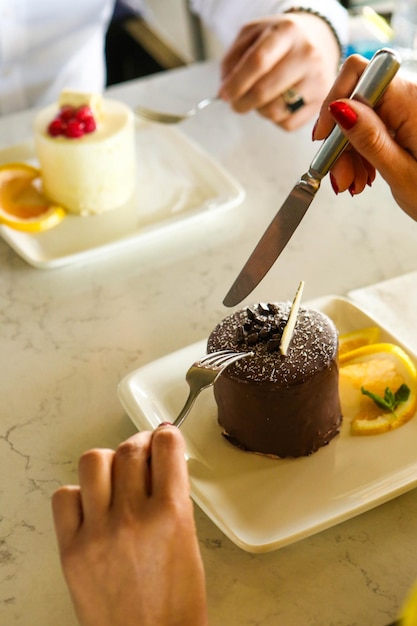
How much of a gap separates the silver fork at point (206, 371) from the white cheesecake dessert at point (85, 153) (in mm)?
613

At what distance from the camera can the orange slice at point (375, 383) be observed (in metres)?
0.97

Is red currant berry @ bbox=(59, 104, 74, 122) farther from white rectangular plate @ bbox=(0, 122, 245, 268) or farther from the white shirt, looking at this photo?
the white shirt

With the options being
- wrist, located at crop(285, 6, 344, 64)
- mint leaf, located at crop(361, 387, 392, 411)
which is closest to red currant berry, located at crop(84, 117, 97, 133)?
→ wrist, located at crop(285, 6, 344, 64)

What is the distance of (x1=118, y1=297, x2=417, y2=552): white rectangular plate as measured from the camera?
2.77 feet

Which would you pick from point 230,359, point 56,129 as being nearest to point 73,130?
point 56,129

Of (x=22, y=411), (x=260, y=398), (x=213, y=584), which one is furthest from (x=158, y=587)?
(x=22, y=411)

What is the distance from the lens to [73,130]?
142cm

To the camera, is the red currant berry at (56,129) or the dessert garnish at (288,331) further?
the red currant berry at (56,129)

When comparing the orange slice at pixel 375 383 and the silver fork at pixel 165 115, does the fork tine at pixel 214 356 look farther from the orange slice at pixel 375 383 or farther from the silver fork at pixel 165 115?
the silver fork at pixel 165 115

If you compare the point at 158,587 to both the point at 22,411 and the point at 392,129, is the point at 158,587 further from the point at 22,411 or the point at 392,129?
the point at 392,129

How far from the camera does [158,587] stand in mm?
697

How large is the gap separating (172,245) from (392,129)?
1.73 feet

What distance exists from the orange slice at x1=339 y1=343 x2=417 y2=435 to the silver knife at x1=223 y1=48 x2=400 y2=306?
0.17 m

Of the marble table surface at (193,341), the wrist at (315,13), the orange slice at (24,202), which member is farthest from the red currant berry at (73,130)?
the wrist at (315,13)
